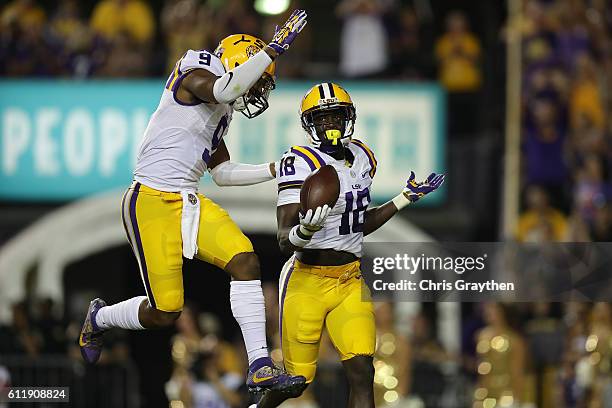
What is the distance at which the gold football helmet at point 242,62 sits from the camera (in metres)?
8.48

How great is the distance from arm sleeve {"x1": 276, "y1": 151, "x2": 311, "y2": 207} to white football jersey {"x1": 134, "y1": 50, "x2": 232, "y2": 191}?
485 mm

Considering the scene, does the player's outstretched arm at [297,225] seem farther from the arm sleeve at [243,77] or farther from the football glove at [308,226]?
the arm sleeve at [243,77]

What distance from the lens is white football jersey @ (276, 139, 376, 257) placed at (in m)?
8.31

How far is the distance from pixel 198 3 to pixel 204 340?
4.23m

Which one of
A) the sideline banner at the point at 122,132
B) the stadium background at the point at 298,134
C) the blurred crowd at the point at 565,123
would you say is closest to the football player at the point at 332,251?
the stadium background at the point at 298,134

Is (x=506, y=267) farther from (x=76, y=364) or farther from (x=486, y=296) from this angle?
(x=76, y=364)

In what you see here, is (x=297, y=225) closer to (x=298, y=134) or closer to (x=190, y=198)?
(x=190, y=198)

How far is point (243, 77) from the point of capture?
8.02m

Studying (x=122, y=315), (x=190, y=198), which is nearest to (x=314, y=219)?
(x=190, y=198)

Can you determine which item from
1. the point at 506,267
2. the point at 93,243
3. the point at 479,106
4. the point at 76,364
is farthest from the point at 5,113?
the point at 506,267

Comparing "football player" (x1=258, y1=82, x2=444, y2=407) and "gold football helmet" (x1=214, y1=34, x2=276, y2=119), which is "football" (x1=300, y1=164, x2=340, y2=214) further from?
"gold football helmet" (x1=214, y1=34, x2=276, y2=119)

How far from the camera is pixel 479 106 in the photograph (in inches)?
594

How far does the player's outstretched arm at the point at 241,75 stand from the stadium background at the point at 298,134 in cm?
518

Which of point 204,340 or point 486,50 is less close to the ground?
point 486,50
